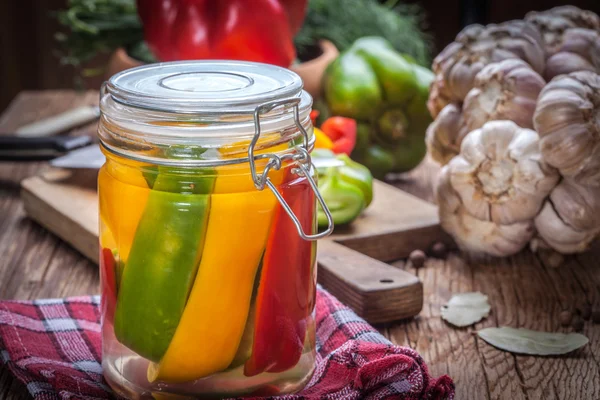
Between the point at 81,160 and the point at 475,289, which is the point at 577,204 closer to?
the point at 475,289

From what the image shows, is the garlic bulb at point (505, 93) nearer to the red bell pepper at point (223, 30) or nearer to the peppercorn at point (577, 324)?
the peppercorn at point (577, 324)

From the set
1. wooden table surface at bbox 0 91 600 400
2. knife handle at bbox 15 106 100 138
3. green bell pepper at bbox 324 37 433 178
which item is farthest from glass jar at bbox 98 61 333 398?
knife handle at bbox 15 106 100 138

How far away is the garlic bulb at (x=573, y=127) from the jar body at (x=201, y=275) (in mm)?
463

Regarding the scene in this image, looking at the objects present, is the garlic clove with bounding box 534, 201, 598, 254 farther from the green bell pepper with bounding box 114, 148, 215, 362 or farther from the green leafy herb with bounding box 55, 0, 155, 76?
the green leafy herb with bounding box 55, 0, 155, 76

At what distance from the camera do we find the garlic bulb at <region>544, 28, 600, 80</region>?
1.28 metres

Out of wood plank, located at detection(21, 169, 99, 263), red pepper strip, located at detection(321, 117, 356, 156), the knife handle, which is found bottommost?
the knife handle

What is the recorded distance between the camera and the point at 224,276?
775mm

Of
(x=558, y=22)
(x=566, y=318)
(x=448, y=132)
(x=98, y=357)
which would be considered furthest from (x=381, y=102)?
(x=98, y=357)

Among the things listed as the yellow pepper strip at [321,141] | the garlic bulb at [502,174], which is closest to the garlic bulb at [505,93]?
the garlic bulb at [502,174]

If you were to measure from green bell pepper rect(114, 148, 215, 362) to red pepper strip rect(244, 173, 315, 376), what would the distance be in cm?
7

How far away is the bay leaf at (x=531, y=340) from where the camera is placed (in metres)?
1.00

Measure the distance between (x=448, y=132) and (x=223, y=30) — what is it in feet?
1.69

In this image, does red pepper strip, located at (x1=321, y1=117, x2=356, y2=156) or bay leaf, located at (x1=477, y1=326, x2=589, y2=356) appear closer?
bay leaf, located at (x1=477, y1=326, x2=589, y2=356)

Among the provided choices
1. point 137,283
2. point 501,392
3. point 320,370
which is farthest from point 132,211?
point 501,392
